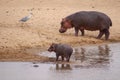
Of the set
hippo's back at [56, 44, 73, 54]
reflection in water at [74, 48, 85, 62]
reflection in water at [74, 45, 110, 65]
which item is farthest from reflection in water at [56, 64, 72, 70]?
reflection in water at [74, 48, 85, 62]

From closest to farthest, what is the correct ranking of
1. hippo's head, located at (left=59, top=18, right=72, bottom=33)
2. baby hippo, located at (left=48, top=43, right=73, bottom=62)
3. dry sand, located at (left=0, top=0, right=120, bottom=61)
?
baby hippo, located at (left=48, top=43, right=73, bottom=62) < dry sand, located at (left=0, top=0, right=120, bottom=61) < hippo's head, located at (left=59, top=18, right=72, bottom=33)

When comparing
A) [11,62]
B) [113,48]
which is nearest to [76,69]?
[11,62]

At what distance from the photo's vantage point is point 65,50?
47.2ft

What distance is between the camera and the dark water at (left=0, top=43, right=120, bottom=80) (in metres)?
12.4

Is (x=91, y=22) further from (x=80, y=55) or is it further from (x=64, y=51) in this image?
(x=64, y=51)

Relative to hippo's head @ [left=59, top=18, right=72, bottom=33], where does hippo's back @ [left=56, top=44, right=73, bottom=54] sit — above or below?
above

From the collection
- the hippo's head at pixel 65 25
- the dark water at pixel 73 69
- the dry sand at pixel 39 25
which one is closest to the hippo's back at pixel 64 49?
the dark water at pixel 73 69

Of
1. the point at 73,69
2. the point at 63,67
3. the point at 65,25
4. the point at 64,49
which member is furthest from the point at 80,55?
the point at 65,25

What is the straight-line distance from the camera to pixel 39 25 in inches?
818

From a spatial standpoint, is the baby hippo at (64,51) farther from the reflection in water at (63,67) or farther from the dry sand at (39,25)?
the dry sand at (39,25)

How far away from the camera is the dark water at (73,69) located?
1241 cm

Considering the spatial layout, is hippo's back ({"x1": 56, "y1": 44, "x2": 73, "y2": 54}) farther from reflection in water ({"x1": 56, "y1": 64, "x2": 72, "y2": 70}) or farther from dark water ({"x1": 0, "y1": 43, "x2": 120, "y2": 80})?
reflection in water ({"x1": 56, "y1": 64, "x2": 72, "y2": 70})

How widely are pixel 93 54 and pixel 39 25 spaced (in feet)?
17.8

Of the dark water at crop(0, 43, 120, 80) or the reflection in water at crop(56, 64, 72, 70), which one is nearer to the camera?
the dark water at crop(0, 43, 120, 80)
